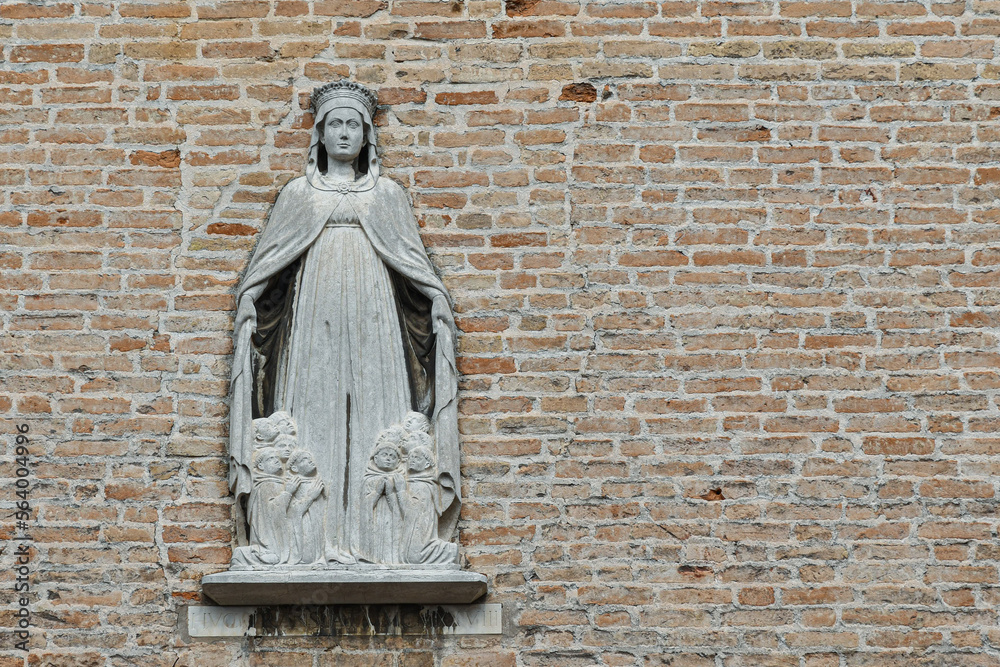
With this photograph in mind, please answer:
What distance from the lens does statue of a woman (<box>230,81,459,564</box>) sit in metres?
5.98

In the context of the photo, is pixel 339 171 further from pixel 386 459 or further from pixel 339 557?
pixel 339 557

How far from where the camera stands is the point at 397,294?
20.4 ft

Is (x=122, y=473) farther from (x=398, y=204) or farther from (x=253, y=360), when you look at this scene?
(x=398, y=204)

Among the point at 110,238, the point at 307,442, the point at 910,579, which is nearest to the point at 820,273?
the point at 910,579

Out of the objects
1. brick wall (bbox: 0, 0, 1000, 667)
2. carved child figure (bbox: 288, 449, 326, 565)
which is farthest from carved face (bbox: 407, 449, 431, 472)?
carved child figure (bbox: 288, 449, 326, 565)

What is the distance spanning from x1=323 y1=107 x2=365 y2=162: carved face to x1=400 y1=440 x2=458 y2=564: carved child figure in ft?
3.92

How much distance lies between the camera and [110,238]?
248 inches

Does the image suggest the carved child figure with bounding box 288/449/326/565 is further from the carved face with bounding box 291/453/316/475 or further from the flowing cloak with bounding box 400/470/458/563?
the flowing cloak with bounding box 400/470/458/563

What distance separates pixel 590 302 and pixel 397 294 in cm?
78

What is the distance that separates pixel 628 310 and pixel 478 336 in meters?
0.61

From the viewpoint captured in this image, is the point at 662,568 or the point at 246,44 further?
the point at 246,44

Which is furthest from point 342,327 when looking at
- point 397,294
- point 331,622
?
point 331,622

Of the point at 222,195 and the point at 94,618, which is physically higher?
the point at 222,195

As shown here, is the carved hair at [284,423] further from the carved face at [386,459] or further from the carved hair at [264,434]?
the carved face at [386,459]
